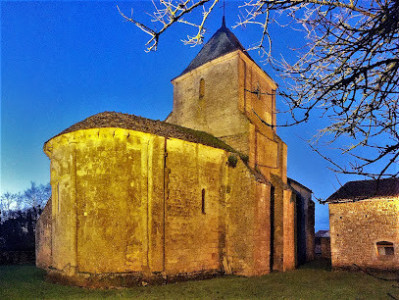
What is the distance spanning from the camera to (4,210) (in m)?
30.9

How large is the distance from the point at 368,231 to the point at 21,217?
2904 cm

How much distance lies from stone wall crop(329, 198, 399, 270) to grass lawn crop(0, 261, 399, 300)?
1616 millimetres

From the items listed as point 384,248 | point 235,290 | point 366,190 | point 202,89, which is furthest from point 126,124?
point 366,190

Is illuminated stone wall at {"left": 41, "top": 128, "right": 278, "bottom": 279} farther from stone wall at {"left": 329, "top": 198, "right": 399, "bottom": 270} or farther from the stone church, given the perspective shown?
stone wall at {"left": 329, "top": 198, "right": 399, "bottom": 270}

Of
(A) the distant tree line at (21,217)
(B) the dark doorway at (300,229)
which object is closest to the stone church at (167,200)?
(B) the dark doorway at (300,229)

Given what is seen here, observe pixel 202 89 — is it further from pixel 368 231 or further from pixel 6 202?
pixel 6 202

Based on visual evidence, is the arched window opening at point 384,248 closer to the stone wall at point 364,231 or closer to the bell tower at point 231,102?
the stone wall at point 364,231

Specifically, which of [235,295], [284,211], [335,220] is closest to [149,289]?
[235,295]

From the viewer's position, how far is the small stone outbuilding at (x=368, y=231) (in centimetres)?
1325

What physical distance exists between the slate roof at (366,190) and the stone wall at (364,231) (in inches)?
18.1

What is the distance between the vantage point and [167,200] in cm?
1106

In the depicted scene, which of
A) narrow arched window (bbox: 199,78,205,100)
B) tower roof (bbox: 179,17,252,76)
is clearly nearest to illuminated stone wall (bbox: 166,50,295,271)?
narrow arched window (bbox: 199,78,205,100)

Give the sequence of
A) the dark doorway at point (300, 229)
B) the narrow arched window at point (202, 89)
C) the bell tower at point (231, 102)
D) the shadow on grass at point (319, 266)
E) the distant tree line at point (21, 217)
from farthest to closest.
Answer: the distant tree line at point (21, 217) → the dark doorway at point (300, 229) → the narrow arched window at point (202, 89) → the shadow on grass at point (319, 266) → the bell tower at point (231, 102)

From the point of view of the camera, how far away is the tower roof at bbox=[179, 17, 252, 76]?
17188 millimetres
